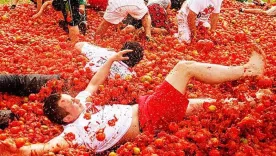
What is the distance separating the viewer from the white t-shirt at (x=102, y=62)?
5.30 m

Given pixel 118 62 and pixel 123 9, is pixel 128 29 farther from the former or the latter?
pixel 118 62

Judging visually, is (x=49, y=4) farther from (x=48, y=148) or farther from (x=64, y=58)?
(x=48, y=148)

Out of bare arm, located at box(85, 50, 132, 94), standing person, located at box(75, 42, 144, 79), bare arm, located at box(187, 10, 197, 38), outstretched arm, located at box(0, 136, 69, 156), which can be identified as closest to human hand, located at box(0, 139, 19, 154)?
outstretched arm, located at box(0, 136, 69, 156)

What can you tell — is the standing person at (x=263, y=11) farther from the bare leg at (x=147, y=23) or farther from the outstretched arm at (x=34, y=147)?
the outstretched arm at (x=34, y=147)

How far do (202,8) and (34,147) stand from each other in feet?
14.8

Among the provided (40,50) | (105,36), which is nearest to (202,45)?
(105,36)

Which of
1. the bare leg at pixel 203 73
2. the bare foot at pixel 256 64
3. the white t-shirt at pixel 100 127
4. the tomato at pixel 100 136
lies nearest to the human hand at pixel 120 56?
the white t-shirt at pixel 100 127

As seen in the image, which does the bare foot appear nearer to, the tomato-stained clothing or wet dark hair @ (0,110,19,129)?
wet dark hair @ (0,110,19,129)

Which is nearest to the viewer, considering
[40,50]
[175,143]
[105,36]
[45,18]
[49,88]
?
[175,143]

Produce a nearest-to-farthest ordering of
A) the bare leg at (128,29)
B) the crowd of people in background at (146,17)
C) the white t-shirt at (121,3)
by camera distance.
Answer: the crowd of people in background at (146,17) < the white t-shirt at (121,3) < the bare leg at (128,29)

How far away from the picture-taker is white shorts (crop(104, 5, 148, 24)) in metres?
7.45

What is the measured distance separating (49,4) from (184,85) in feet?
19.7

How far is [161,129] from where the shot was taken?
163 inches

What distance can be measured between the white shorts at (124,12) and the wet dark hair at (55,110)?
3652mm
